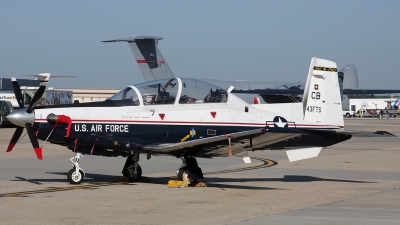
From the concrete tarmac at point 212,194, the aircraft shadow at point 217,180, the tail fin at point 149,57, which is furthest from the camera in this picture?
the tail fin at point 149,57

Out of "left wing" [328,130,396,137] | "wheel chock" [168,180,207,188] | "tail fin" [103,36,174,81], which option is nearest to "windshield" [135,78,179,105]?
"wheel chock" [168,180,207,188]

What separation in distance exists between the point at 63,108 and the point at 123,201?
2.93 metres

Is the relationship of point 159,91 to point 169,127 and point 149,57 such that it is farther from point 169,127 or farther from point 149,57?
point 149,57

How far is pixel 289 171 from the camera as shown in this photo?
58.1 feet

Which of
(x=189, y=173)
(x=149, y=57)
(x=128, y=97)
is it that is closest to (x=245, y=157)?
(x=189, y=173)

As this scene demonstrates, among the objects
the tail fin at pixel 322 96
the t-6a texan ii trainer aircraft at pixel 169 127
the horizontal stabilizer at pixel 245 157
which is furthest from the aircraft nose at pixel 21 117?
the tail fin at pixel 322 96

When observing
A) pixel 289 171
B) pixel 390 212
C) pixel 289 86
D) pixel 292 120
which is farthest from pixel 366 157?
pixel 289 86

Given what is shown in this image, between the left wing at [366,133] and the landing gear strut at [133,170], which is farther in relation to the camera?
the landing gear strut at [133,170]

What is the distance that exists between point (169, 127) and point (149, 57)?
37680 millimetres

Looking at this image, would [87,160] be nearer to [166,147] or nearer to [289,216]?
[166,147]

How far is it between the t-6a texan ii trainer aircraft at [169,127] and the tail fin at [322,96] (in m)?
0.30

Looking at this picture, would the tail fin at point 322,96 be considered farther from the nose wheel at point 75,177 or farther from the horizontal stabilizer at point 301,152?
the nose wheel at point 75,177

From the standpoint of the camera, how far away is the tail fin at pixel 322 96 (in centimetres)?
1468

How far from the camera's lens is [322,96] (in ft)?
48.6
